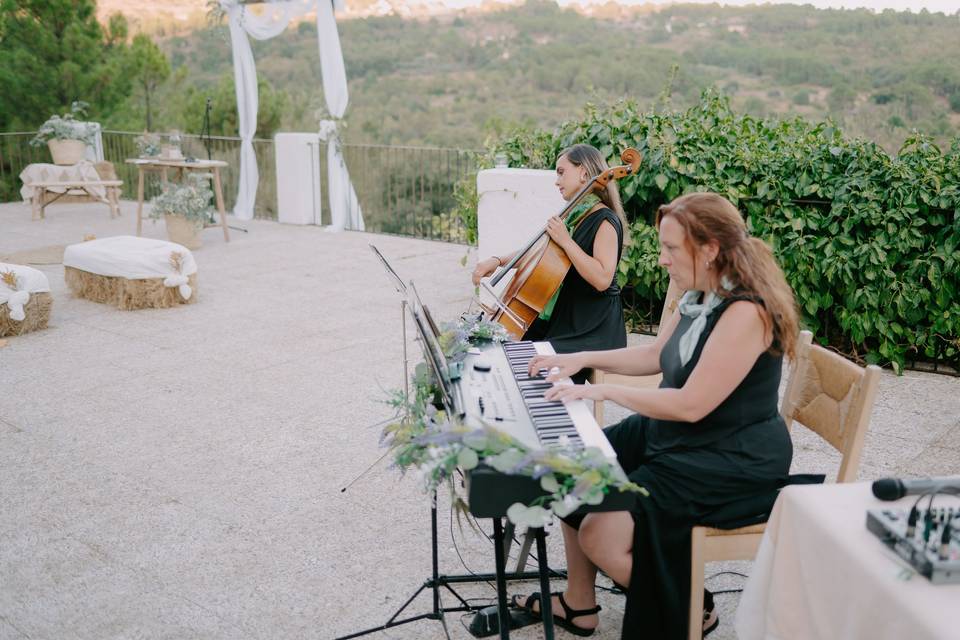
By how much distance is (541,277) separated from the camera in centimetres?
349

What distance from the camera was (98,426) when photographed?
4.32m

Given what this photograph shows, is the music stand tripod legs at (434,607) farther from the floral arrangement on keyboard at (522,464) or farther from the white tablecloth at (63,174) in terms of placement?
the white tablecloth at (63,174)

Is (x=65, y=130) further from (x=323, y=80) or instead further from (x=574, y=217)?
(x=574, y=217)

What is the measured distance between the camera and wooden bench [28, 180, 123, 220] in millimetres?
11109

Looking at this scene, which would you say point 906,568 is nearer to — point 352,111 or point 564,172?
point 564,172

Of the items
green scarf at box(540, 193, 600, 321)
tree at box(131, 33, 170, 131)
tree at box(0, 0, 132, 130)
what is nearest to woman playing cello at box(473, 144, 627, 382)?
green scarf at box(540, 193, 600, 321)

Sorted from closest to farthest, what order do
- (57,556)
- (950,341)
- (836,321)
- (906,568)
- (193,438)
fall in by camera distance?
1. (906,568)
2. (57,556)
3. (193,438)
4. (950,341)
5. (836,321)

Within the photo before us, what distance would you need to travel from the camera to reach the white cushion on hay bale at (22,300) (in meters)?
5.86

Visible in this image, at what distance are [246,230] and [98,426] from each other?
6.29 metres

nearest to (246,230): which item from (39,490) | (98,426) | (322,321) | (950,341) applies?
(322,321)

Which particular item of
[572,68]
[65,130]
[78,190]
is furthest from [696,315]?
[572,68]

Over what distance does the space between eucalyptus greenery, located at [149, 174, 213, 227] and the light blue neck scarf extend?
7607 mm

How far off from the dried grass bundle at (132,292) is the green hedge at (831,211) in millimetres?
3445

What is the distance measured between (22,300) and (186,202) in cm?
338
